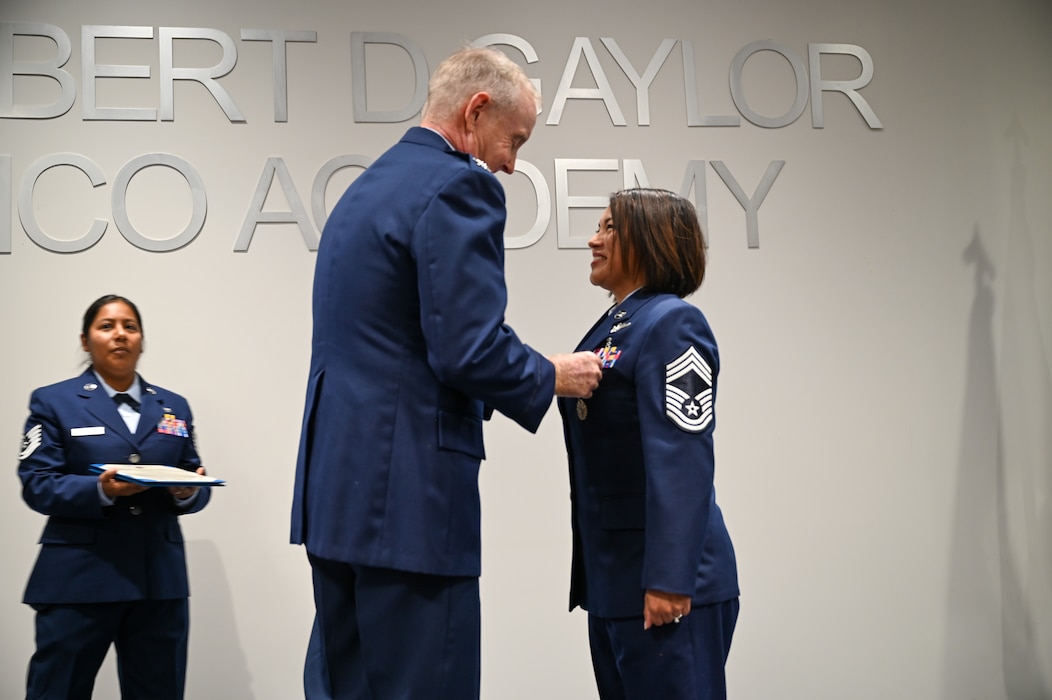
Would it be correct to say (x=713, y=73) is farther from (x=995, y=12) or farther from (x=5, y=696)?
(x=5, y=696)

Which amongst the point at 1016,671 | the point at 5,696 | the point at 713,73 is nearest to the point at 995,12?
the point at 713,73

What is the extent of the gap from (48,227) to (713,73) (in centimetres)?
267

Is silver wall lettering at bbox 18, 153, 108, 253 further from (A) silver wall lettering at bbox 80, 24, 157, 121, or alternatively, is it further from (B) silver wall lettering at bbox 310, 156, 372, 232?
(B) silver wall lettering at bbox 310, 156, 372, 232

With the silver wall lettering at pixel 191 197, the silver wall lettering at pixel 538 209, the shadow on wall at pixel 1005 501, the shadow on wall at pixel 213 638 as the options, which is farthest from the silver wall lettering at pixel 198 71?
the shadow on wall at pixel 1005 501

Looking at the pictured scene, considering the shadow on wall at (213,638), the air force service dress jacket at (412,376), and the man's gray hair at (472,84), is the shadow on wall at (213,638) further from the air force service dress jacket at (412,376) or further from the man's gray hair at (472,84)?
the man's gray hair at (472,84)

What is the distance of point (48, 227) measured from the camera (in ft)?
12.6

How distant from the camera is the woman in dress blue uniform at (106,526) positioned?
3049mm

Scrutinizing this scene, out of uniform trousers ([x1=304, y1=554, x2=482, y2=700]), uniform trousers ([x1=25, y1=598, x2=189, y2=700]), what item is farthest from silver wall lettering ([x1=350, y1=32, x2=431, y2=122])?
uniform trousers ([x1=304, y1=554, x2=482, y2=700])

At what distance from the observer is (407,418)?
1.69 m

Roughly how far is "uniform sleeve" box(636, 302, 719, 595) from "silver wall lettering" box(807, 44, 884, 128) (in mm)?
2591

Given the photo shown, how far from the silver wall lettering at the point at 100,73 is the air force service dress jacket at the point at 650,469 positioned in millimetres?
2514

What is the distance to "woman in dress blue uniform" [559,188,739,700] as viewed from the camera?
77.6 inches

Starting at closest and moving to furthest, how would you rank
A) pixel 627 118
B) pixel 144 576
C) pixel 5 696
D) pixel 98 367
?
1. pixel 144 576
2. pixel 98 367
3. pixel 5 696
4. pixel 627 118

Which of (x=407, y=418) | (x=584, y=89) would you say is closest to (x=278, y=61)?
(x=584, y=89)
